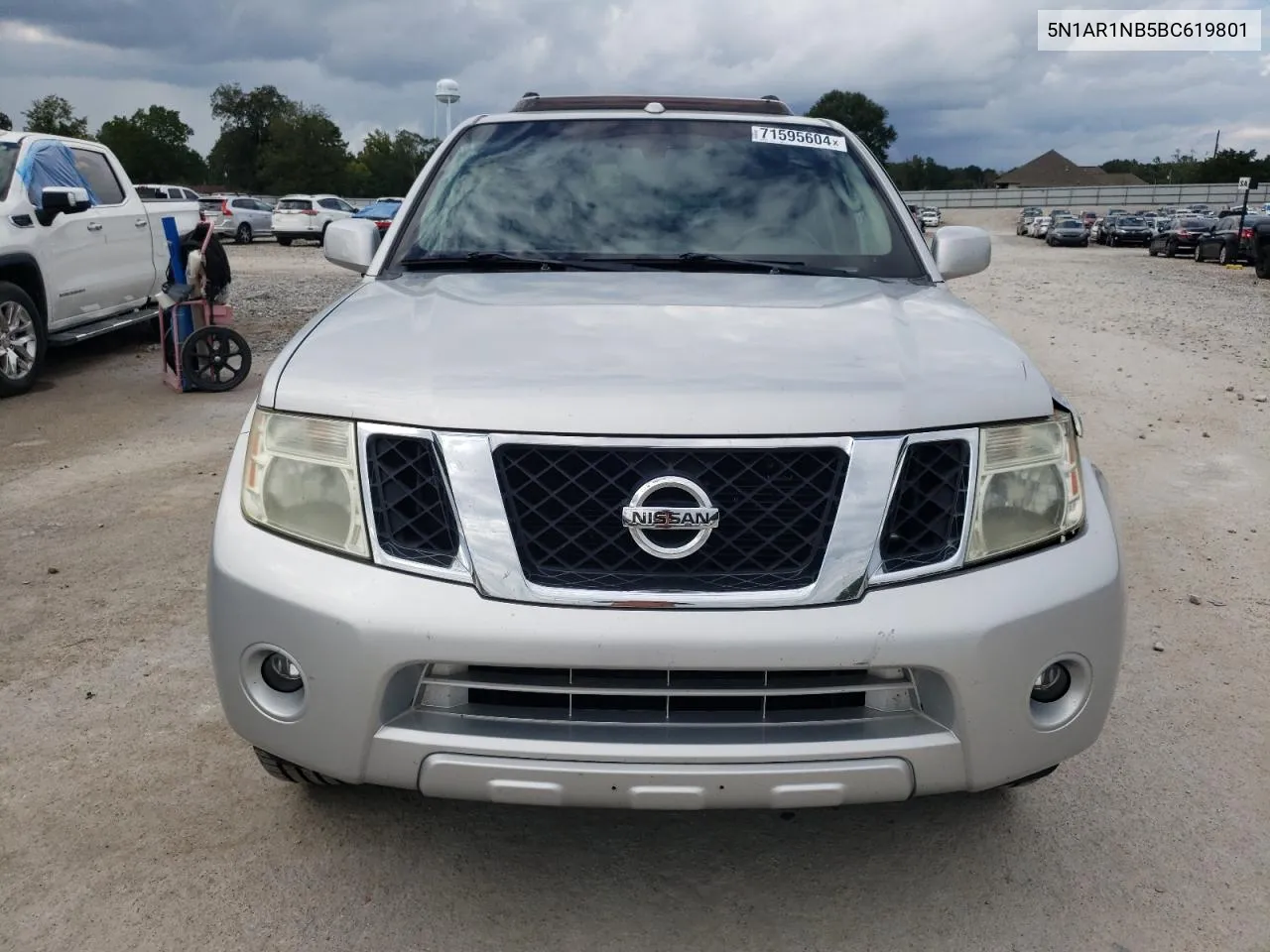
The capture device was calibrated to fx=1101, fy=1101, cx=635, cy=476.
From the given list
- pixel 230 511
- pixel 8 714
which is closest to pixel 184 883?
pixel 230 511

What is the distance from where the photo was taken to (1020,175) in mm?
127000

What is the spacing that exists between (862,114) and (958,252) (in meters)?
107

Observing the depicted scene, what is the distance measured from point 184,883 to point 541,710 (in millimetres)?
1015

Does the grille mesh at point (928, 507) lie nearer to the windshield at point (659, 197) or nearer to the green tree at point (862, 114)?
the windshield at point (659, 197)

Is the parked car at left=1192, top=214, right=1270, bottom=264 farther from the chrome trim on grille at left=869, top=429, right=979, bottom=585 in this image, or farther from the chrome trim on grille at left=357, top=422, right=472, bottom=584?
the chrome trim on grille at left=357, top=422, right=472, bottom=584

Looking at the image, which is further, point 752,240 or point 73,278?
point 73,278

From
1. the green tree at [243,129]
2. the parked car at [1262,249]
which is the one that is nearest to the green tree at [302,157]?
the green tree at [243,129]

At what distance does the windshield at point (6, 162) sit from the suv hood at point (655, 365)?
682 centimetres

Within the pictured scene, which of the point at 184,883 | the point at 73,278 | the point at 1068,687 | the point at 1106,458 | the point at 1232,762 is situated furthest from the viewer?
Result: the point at 73,278

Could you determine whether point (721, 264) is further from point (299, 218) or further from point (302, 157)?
point (302, 157)

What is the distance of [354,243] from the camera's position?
3553 mm

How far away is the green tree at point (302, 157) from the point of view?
87.8 metres

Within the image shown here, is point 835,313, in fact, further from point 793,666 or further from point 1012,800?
point 1012,800

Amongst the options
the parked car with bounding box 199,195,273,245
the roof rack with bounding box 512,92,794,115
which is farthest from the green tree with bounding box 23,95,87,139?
the roof rack with bounding box 512,92,794,115
